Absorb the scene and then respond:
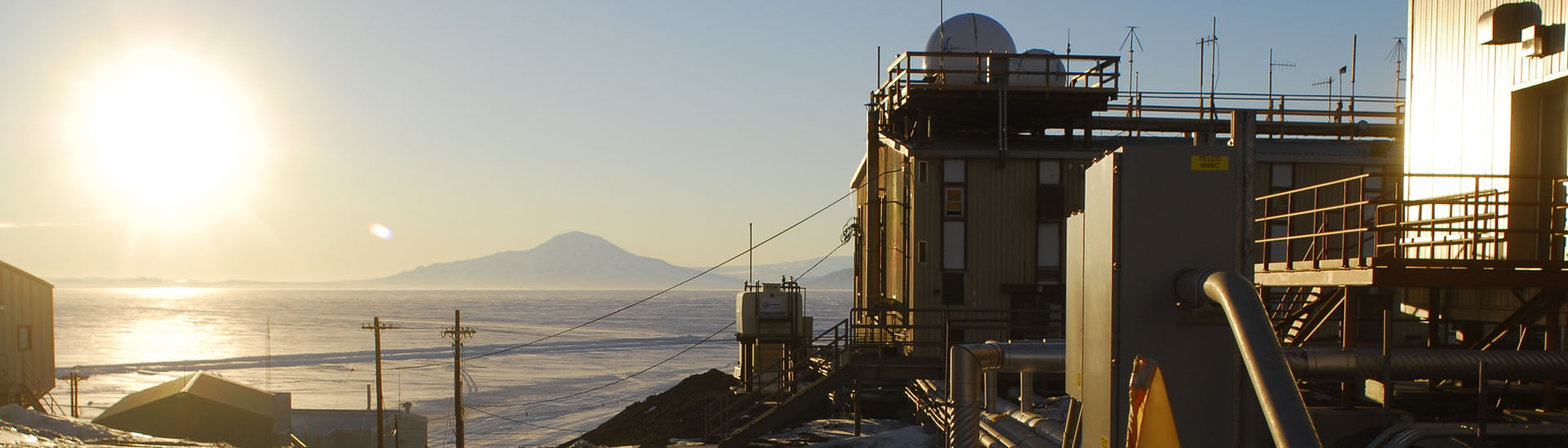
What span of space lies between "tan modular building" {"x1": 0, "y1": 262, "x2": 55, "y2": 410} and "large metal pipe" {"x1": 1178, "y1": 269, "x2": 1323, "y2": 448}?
43.1 metres

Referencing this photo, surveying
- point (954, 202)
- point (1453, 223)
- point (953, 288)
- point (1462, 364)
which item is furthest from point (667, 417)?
point (1462, 364)

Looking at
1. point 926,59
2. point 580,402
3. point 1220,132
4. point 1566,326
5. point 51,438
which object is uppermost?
point 926,59

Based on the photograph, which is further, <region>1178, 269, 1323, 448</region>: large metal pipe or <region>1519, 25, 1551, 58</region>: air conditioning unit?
<region>1519, 25, 1551, 58</region>: air conditioning unit

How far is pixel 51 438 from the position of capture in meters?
18.8

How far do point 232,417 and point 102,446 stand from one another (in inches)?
1282

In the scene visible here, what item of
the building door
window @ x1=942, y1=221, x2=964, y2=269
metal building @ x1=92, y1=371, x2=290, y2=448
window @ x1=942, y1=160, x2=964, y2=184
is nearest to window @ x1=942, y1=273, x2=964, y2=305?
window @ x1=942, y1=221, x2=964, y2=269

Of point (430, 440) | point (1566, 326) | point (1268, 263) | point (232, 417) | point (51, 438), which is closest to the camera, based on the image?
point (1566, 326)

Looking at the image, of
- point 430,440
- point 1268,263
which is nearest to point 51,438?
point 1268,263

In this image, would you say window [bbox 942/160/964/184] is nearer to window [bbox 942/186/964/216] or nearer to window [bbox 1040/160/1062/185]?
window [bbox 942/186/964/216]

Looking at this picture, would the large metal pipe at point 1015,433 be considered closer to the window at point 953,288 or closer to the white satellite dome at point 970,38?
the window at point 953,288

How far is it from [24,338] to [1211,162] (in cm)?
4490

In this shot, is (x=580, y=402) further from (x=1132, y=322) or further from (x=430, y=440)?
(x=1132, y=322)

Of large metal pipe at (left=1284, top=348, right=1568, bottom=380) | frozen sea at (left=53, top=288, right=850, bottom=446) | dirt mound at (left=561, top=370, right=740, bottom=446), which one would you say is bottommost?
frozen sea at (left=53, top=288, right=850, bottom=446)

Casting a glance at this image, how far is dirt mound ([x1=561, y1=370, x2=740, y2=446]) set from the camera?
28.8 meters
